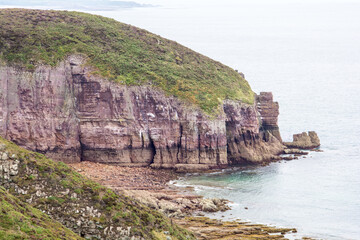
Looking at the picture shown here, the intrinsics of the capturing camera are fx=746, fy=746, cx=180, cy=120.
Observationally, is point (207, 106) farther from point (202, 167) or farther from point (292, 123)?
point (292, 123)

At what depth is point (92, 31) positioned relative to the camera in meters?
104

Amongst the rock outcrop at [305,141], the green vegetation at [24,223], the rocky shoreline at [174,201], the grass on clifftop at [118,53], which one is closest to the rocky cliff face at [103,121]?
the grass on clifftop at [118,53]

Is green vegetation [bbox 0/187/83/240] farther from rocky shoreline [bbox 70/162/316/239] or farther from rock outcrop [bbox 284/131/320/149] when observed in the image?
rock outcrop [bbox 284/131/320/149]

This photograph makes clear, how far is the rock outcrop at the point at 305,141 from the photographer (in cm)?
10862

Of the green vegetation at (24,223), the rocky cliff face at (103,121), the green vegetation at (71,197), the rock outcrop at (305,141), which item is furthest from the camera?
the rock outcrop at (305,141)

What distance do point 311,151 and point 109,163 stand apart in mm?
31474

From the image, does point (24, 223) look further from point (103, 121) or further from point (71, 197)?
point (103, 121)

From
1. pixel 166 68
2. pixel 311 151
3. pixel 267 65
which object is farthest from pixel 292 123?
pixel 267 65

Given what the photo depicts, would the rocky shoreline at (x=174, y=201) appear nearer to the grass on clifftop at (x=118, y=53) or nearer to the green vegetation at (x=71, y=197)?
the green vegetation at (x=71, y=197)

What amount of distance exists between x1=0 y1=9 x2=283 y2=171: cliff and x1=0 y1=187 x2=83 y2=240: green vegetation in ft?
143

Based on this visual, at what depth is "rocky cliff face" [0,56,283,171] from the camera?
90.0 m

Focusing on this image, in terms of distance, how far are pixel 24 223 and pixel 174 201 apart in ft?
115

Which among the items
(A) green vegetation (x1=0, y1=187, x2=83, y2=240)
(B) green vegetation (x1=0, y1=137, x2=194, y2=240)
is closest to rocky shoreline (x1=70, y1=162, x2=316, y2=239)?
(B) green vegetation (x1=0, y1=137, x2=194, y2=240)

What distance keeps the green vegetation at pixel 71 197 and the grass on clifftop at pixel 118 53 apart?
41.2 m
